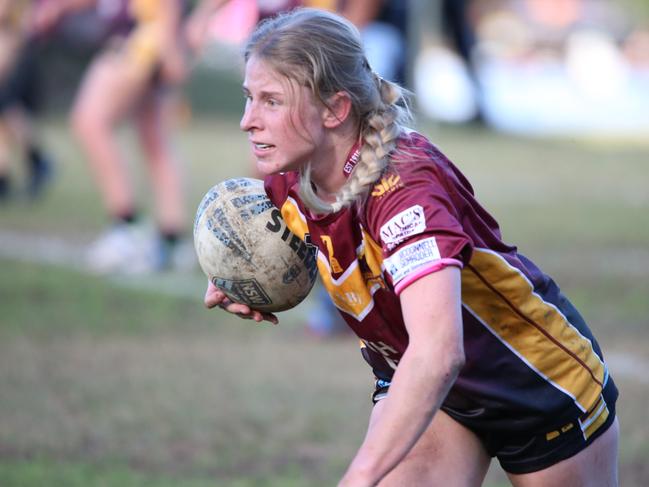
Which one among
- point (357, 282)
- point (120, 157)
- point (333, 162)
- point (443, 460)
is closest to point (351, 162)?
point (333, 162)

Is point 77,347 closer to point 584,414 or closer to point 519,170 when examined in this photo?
point 584,414

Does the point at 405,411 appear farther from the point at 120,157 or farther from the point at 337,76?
the point at 120,157

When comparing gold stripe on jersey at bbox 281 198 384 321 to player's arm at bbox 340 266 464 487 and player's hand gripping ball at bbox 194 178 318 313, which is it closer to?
player's hand gripping ball at bbox 194 178 318 313

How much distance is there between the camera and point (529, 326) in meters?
3.31

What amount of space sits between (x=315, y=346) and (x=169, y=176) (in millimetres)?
2716

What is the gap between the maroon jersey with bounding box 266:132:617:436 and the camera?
306 cm

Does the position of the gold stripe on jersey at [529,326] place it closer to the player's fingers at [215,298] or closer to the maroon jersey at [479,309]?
the maroon jersey at [479,309]

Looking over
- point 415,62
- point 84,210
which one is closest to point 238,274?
point 84,210

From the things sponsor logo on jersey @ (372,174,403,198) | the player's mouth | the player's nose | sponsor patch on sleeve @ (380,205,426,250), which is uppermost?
the player's nose

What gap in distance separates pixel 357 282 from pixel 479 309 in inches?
13.4

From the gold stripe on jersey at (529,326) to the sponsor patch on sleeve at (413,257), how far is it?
1.21 feet

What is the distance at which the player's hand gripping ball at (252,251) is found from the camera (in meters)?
3.62

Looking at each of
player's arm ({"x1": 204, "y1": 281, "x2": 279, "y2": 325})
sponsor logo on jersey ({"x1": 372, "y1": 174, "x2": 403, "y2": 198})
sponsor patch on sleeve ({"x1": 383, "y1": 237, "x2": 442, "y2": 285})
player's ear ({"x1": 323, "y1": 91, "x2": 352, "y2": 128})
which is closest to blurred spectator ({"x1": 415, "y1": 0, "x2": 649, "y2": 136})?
player's arm ({"x1": 204, "y1": 281, "x2": 279, "y2": 325})

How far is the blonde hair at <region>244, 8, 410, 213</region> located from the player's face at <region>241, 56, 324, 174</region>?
0.03 metres
